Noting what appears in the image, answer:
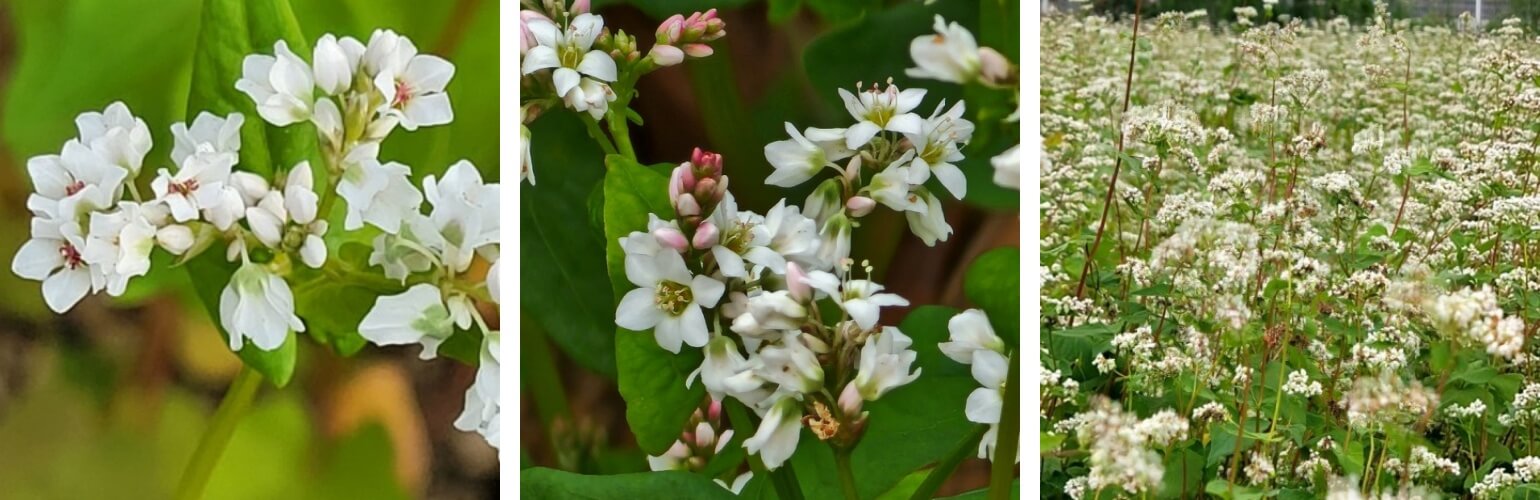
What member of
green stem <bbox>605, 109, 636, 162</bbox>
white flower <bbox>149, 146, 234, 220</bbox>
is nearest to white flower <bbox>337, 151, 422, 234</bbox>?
white flower <bbox>149, 146, 234, 220</bbox>

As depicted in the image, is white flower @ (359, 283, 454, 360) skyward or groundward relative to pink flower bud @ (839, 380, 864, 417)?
skyward

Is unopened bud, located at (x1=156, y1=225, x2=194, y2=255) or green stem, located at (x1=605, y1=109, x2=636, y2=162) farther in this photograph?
green stem, located at (x1=605, y1=109, x2=636, y2=162)

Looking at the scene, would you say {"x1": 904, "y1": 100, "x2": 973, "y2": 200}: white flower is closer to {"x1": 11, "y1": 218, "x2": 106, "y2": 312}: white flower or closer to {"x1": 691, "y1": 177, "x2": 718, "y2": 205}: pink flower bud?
{"x1": 691, "y1": 177, "x2": 718, "y2": 205}: pink flower bud

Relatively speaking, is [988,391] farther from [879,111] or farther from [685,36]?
[685,36]

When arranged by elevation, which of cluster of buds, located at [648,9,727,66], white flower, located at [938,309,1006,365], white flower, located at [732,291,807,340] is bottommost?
white flower, located at [938,309,1006,365]

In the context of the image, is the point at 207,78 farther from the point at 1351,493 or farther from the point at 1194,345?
the point at 1351,493

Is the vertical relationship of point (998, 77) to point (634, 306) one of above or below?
above

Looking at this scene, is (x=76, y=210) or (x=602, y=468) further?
(x=602, y=468)

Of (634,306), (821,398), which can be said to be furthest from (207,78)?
(821,398)
